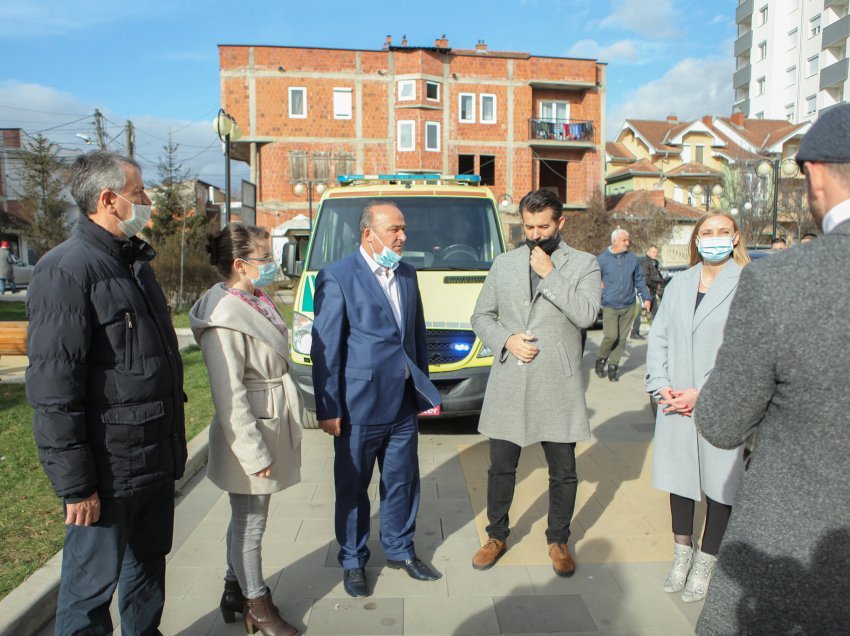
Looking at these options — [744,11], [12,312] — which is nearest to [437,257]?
[12,312]

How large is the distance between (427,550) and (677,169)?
50573mm

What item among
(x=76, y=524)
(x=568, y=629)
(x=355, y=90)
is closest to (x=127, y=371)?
(x=76, y=524)

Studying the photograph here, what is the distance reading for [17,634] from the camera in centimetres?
320

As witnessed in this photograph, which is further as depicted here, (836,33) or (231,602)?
(836,33)

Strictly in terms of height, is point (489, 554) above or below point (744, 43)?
below

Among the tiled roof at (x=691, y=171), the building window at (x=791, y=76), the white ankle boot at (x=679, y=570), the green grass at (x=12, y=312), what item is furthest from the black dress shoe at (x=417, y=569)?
the building window at (x=791, y=76)

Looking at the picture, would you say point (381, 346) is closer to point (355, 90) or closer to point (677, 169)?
point (355, 90)

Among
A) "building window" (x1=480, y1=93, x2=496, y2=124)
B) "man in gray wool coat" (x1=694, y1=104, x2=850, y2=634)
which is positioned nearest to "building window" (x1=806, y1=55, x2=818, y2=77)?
"building window" (x1=480, y1=93, x2=496, y2=124)

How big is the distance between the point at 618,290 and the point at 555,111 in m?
36.0

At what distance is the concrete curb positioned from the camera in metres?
3.19

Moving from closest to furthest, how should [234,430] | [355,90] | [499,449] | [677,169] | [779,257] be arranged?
[779,257] → [234,430] → [499,449] → [355,90] → [677,169]

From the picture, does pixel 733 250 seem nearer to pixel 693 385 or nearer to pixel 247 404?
pixel 693 385

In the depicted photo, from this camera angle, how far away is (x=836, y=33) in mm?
50906

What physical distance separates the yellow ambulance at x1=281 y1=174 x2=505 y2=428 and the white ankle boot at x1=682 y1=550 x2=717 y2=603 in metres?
3.06
